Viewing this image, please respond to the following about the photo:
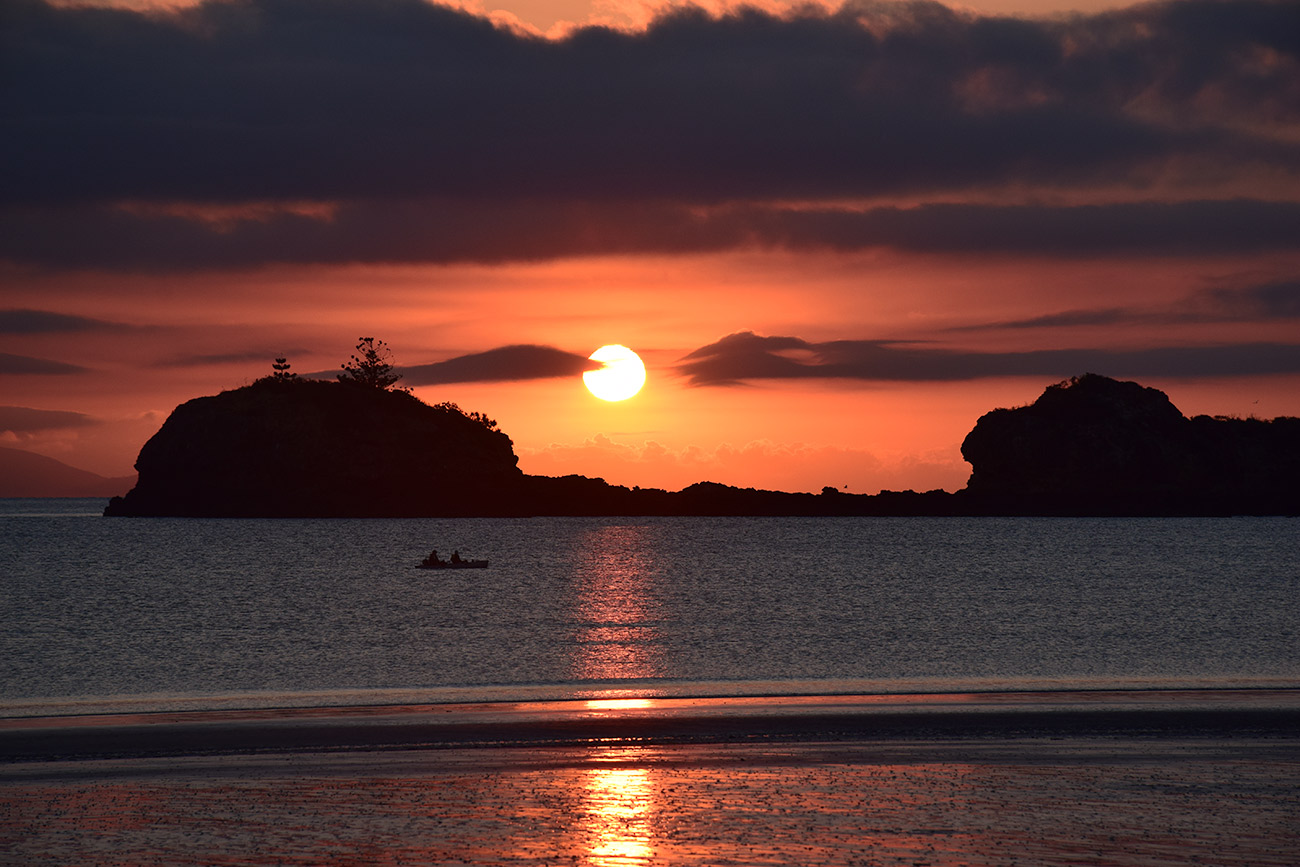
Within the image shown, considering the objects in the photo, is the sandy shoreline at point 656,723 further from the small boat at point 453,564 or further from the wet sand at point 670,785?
the small boat at point 453,564

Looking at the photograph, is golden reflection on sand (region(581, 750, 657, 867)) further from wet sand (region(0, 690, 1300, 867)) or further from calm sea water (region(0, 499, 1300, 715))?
calm sea water (region(0, 499, 1300, 715))

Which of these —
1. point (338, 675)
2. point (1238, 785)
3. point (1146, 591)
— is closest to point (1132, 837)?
point (1238, 785)

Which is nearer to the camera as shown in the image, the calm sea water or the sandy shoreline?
the sandy shoreline

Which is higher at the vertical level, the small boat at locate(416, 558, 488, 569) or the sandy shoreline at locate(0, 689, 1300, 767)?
the small boat at locate(416, 558, 488, 569)

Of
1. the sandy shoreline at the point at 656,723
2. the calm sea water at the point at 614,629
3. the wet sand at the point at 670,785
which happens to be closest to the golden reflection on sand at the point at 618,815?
the wet sand at the point at 670,785

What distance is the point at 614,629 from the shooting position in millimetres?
73875

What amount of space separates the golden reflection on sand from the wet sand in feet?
0.21

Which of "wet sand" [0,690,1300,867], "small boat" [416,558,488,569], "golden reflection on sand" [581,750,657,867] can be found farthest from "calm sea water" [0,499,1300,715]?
"golden reflection on sand" [581,750,657,867]

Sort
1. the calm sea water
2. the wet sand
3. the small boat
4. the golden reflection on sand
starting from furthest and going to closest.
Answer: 1. the small boat
2. the calm sea water
3. the wet sand
4. the golden reflection on sand

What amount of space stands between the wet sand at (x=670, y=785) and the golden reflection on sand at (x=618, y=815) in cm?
6

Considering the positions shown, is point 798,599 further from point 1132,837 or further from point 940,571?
point 1132,837

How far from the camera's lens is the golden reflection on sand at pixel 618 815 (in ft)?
56.6

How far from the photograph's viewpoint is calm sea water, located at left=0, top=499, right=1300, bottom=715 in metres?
45.0

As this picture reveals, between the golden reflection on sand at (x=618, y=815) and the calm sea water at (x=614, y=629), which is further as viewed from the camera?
the calm sea water at (x=614, y=629)
